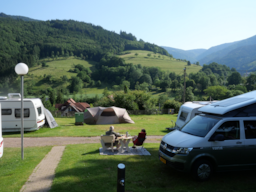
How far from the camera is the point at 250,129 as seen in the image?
19.8ft

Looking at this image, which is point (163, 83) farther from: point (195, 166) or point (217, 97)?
point (195, 166)

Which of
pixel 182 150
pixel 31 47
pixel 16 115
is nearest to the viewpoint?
pixel 182 150

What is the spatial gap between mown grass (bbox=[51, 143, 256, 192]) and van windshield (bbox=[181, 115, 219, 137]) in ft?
4.42

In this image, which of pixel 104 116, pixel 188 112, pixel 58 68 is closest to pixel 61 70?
pixel 58 68

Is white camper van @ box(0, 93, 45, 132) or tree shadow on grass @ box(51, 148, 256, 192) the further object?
white camper van @ box(0, 93, 45, 132)

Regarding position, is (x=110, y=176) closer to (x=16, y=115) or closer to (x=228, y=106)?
(x=228, y=106)

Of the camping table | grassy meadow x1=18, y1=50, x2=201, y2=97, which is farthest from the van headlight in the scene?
grassy meadow x1=18, y1=50, x2=201, y2=97

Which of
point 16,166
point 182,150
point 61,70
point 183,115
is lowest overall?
point 16,166

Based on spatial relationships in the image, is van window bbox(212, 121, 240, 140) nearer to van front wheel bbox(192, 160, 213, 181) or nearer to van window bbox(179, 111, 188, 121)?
van front wheel bbox(192, 160, 213, 181)

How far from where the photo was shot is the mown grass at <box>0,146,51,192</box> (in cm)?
545

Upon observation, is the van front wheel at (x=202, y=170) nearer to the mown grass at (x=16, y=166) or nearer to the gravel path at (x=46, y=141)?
the mown grass at (x=16, y=166)

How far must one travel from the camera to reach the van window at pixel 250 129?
5.98m

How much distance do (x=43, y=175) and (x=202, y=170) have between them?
476 centimetres

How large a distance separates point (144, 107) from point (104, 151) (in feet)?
75.1
